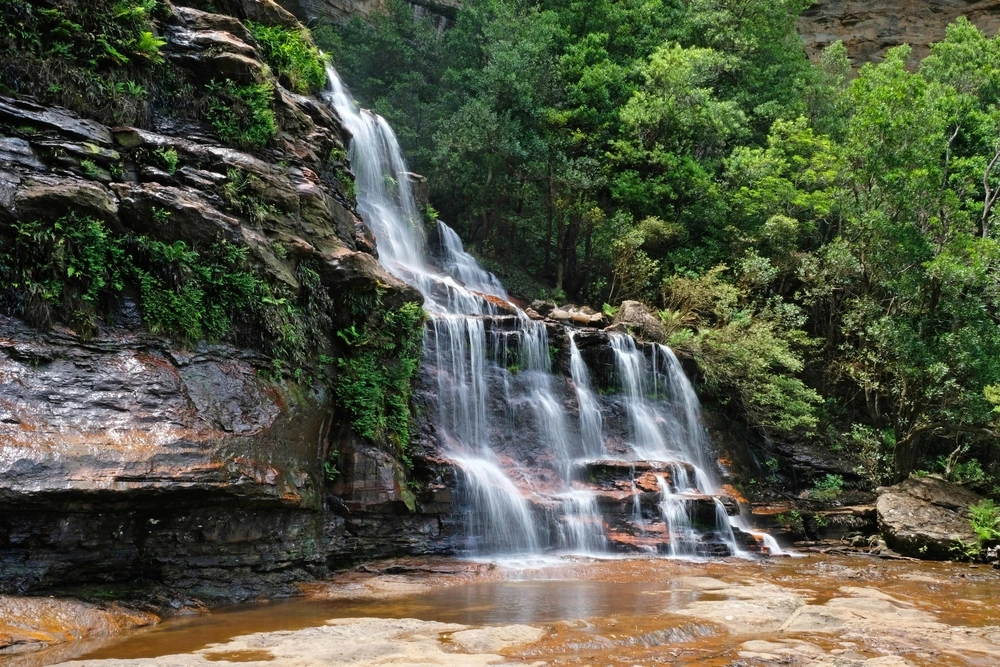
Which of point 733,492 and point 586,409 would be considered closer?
point 586,409

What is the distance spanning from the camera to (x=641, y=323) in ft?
63.3

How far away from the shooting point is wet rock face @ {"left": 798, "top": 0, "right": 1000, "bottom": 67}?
36.3 meters

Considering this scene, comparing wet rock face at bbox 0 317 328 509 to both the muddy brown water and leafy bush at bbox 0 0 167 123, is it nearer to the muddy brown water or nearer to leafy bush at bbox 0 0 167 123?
the muddy brown water

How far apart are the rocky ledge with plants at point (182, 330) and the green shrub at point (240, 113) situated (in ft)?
0.13

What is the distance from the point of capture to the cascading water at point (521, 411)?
1240 cm

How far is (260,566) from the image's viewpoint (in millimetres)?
8469

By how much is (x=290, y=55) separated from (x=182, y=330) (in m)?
7.83

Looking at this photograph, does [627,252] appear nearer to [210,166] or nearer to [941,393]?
[941,393]

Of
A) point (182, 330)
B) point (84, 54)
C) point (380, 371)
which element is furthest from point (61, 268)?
point (380, 371)

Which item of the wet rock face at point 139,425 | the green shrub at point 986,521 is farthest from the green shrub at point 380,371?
the green shrub at point 986,521

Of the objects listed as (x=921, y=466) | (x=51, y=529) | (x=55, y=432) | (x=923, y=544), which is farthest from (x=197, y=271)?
(x=921, y=466)

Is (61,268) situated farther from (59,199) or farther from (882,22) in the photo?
(882,22)

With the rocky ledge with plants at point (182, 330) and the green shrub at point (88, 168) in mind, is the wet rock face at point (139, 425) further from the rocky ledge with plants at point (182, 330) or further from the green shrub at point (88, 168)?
the green shrub at point (88, 168)

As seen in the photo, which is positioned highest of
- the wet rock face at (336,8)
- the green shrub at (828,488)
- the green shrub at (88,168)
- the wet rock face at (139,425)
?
the wet rock face at (336,8)
